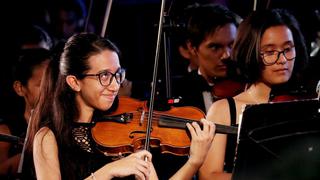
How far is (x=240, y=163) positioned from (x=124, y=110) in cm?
96

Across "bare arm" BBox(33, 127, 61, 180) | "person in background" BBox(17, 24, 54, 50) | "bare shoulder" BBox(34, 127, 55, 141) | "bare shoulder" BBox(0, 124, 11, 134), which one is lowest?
"bare shoulder" BBox(0, 124, 11, 134)

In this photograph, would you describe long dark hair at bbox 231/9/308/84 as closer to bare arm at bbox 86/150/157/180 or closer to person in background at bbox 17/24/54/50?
bare arm at bbox 86/150/157/180

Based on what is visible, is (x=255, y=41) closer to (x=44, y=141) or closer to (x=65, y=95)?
(x=65, y=95)

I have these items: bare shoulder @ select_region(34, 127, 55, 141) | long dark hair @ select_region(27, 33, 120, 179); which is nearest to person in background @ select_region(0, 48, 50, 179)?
long dark hair @ select_region(27, 33, 120, 179)

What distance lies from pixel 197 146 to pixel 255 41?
63 cm

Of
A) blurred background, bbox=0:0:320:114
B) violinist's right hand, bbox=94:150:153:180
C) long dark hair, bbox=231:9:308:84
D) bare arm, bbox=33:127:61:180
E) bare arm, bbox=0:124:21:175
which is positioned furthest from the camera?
Result: blurred background, bbox=0:0:320:114

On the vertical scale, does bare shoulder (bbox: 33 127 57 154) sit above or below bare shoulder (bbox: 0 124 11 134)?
above

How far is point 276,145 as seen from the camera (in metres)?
1.88

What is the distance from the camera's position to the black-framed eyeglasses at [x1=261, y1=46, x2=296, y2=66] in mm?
2670

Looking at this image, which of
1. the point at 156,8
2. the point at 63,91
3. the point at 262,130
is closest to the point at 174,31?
the point at 63,91

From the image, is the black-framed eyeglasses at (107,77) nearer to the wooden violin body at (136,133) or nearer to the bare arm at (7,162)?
the wooden violin body at (136,133)

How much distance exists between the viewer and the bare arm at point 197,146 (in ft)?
8.12

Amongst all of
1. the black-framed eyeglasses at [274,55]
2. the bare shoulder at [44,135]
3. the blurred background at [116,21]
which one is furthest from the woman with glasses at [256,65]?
the blurred background at [116,21]

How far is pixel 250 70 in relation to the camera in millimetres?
2734
